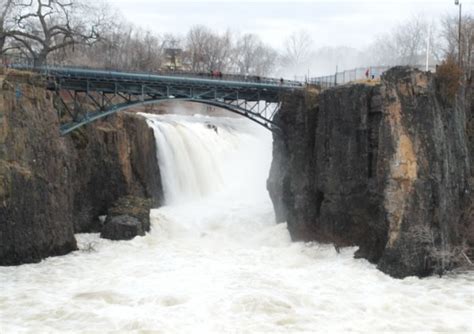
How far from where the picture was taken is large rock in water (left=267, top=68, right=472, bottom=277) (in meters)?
18.9

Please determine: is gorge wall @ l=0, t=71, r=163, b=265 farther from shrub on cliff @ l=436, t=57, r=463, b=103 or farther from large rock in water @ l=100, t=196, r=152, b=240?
shrub on cliff @ l=436, t=57, r=463, b=103

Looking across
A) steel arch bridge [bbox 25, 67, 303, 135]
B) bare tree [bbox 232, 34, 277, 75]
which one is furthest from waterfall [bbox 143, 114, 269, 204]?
bare tree [bbox 232, 34, 277, 75]

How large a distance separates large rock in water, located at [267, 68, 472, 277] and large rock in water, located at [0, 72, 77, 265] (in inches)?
394

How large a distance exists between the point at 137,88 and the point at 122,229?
668 centimetres

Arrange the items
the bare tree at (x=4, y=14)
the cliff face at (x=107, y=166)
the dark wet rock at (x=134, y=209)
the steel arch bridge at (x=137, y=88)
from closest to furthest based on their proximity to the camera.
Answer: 1. the steel arch bridge at (x=137, y=88)
2. the dark wet rock at (x=134, y=209)
3. the cliff face at (x=107, y=166)
4. the bare tree at (x=4, y=14)

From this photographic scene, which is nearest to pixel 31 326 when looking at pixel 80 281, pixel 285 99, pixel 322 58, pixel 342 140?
pixel 80 281

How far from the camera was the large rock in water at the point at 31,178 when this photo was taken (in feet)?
61.5

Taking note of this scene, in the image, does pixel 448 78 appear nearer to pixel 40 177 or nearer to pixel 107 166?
pixel 40 177

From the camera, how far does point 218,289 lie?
17.1 m

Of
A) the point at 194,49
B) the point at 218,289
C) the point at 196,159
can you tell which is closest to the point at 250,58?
the point at 194,49

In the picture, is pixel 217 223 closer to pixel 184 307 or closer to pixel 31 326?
pixel 184 307

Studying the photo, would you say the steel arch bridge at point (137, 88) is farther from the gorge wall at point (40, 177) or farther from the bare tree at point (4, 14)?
the bare tree at point (4, 14)

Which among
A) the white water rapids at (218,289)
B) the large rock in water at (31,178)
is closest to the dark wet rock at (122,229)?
the white water rapids at (218,289)

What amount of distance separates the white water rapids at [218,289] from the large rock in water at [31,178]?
0.79m
